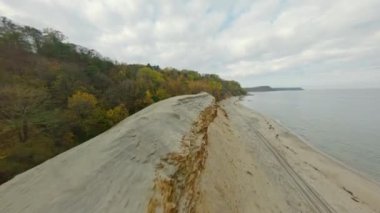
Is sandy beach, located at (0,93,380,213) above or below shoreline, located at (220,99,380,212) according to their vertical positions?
above

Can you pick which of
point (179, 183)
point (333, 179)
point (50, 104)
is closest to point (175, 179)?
point (179, 183)

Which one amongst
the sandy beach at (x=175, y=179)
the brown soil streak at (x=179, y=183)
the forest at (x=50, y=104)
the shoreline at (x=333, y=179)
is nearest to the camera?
the brown soil streak at (x=179, y=183)

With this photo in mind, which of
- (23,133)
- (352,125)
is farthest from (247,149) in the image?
(352,125)

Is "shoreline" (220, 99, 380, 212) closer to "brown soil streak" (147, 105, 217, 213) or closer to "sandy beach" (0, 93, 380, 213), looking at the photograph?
"sandy beach" (0, 93, 380, 213)

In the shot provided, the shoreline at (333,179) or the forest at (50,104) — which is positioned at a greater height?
the forest at (50,104)

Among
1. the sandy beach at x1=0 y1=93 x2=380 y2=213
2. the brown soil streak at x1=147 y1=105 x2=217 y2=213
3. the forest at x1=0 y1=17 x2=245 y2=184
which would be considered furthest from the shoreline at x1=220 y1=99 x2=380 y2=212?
the forest at x1=0 y1=17 x2=245 y2=184

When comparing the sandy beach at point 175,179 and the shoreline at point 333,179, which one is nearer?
the sandy beach at point 175,179

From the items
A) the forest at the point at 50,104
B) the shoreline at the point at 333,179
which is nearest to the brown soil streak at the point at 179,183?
the shoreline at the point at 333,179

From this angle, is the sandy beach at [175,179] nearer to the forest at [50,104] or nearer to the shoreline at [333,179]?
the shoreline at [333,179]

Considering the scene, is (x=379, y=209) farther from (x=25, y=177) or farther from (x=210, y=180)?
(x=25, y=177)

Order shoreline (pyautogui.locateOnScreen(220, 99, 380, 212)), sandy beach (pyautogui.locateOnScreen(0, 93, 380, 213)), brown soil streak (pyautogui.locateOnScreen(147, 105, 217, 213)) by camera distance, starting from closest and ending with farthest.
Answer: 1. brown soil streak (pyautogui.locateOnScreen(147, 105, 217, 213))
2. sandy beach (pyautogui.locateOnScreen(0, 93, 380, 213))
3. shoreline (pyautogui.locateOnScreen(220, 99, 380, 212))
